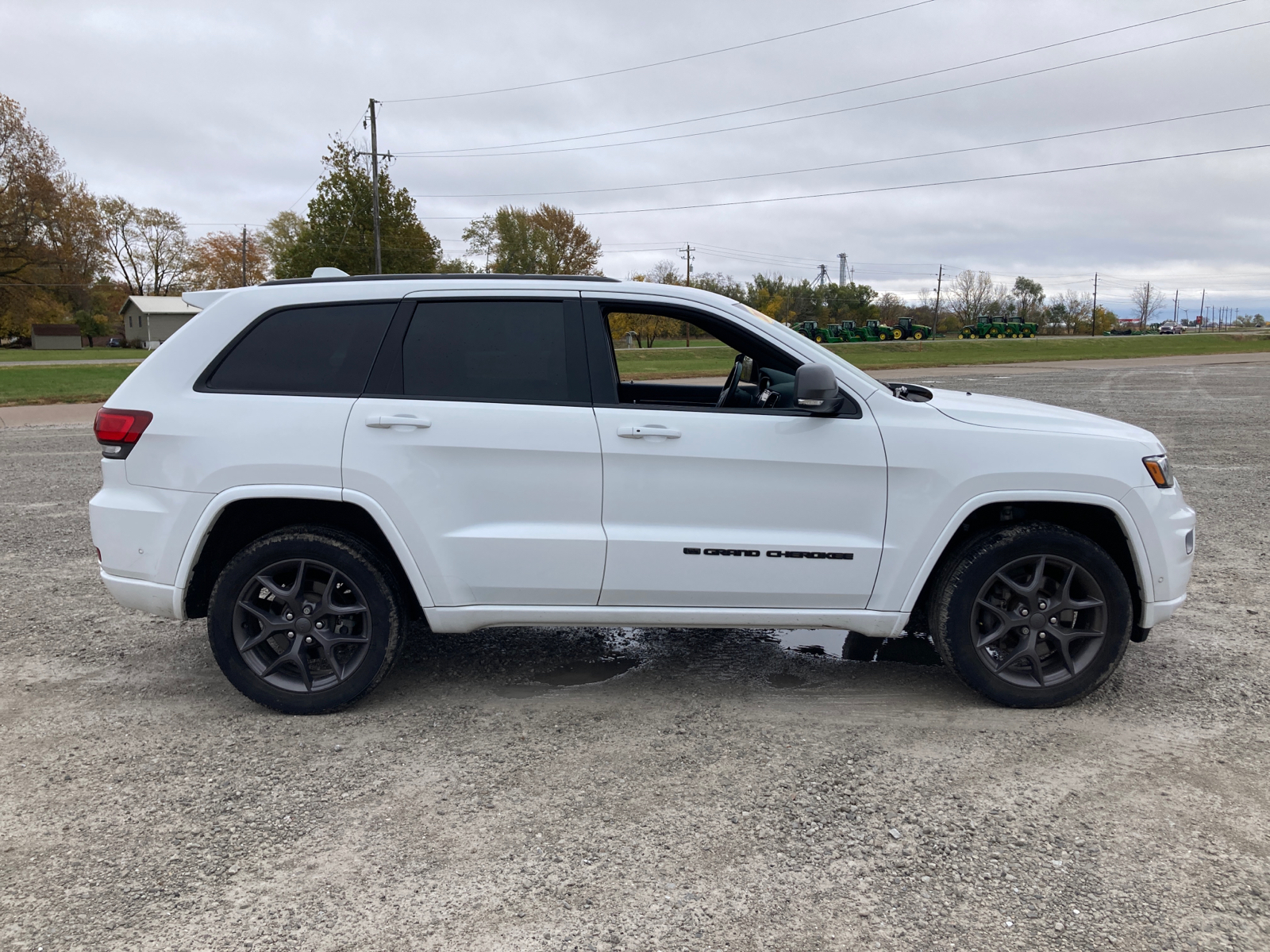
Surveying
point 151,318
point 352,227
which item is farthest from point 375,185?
point 151,318

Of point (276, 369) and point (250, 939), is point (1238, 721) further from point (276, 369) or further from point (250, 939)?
point (276, 369)

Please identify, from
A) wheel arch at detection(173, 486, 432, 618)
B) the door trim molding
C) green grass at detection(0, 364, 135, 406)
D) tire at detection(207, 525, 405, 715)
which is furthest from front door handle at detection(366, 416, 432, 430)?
green grass at detection(0, 364, 135, 406)

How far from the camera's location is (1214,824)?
3016 millimetres

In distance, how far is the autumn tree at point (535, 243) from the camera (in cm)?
6456

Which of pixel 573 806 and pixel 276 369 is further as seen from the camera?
pixel 276 369

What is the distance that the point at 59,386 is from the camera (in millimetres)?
24344

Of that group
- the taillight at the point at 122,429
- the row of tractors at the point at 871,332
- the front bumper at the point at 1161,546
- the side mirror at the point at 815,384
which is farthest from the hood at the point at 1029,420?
the row of tractors at the point at 871,332

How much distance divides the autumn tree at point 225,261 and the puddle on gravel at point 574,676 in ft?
297

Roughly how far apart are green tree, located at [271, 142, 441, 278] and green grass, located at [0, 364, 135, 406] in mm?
10599

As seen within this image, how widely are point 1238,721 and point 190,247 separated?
100885 mm

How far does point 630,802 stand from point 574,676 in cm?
125

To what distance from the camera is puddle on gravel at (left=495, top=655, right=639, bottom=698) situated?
4.18 metres

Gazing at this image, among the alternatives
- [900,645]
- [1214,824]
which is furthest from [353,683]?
[1214,824]

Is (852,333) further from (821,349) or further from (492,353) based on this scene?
(492,353)
